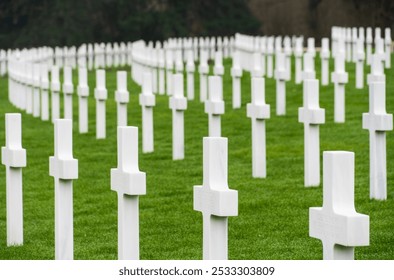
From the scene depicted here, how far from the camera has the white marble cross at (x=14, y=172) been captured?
9.24 meters

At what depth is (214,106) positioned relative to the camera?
13641 millimetres

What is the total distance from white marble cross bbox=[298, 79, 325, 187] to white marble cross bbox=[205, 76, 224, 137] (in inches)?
67.4

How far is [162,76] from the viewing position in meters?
24.9

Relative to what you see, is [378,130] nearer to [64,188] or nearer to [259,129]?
[259,129]

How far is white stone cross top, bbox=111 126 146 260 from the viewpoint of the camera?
287 inches

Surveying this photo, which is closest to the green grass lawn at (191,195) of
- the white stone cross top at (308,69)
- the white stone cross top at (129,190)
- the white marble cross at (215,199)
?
the white stone cross top at (308,69)

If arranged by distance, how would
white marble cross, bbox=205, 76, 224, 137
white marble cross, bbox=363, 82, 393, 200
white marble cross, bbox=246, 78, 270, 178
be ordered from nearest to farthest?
white marble cross, bbox=363, 82, 393, 200 → white marble cross, bbox=246, 78, 270, 178 → white marble cross, bbox=205, 76, 224, 137

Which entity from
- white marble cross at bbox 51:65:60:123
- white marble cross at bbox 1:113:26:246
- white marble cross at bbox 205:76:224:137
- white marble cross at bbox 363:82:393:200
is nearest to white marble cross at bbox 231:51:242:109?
white marble cross at bbox 51:65:60:123

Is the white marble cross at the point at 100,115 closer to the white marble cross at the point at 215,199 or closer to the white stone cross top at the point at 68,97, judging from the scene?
the white stone cross top at the point at 68,97

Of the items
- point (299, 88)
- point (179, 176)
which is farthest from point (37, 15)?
point (179, 176)

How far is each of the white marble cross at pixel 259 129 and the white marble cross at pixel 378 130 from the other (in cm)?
214

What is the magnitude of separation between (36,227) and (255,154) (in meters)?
3.00

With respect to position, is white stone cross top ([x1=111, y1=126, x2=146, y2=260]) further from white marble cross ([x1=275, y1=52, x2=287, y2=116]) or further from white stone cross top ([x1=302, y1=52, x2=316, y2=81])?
white stone cross top ([x1=302, y1=52, x2=316, y2=81])

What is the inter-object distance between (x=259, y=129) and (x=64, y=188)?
491 centimetres
